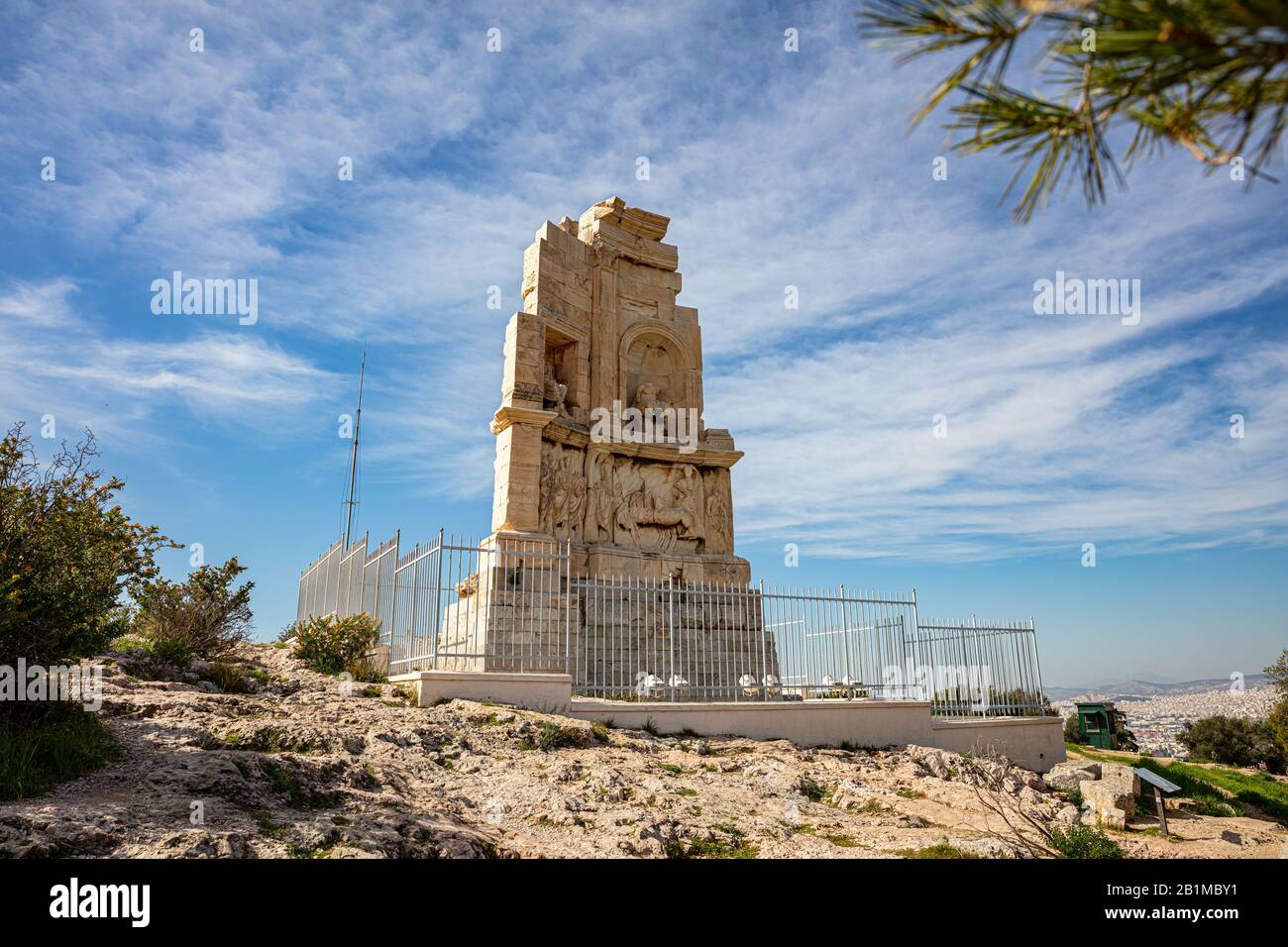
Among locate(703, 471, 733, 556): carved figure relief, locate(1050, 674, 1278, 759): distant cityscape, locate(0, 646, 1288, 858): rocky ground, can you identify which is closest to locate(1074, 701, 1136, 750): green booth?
locate(1050, 674, 1278, 759): distant cityscape

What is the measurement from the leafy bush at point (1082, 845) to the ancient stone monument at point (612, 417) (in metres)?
8.71

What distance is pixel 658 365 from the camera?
17.4 m

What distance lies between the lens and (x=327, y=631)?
12055 mm

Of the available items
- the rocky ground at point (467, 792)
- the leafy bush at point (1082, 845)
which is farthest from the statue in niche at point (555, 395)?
the leafy bush at point (1082, 845)

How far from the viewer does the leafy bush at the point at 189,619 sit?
1086 centimetres

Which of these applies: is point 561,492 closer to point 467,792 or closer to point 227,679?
point 227,679

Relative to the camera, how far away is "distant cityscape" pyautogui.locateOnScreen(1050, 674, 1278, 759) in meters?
22.1

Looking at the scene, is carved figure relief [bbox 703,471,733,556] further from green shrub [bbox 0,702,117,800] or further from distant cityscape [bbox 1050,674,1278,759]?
green shrub [bbox 0,702,117,800]

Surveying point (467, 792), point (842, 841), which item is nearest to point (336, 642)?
point (467, 792)

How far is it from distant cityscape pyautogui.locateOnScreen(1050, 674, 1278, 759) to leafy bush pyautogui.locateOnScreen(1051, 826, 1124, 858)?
9967mm
